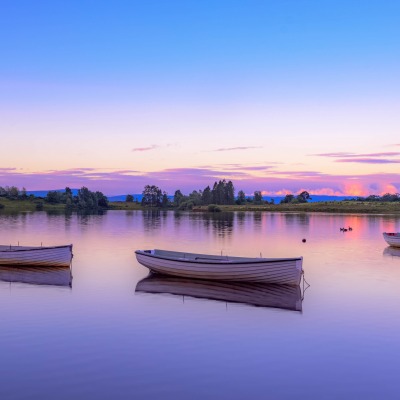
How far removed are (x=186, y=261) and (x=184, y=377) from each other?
20521 millimetres

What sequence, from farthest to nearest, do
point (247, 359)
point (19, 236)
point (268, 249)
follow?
point (19, 236), point (268, 249), point (247, 359)

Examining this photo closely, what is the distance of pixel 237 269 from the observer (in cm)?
3822

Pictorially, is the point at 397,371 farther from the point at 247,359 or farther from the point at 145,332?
the point at 145,332

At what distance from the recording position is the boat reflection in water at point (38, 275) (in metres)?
39.8

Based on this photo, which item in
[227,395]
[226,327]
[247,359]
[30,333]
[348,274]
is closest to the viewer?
[227,395]

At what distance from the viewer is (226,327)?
26.3 m

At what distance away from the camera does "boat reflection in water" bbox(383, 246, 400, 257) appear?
205ft

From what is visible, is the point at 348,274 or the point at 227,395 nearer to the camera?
the point at 227,395

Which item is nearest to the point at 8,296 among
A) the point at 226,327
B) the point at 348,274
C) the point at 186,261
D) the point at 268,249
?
the point at 186,261

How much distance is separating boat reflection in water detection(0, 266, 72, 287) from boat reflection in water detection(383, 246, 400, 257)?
39.7 metres

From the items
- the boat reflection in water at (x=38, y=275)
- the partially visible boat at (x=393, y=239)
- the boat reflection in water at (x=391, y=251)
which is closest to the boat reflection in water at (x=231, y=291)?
the boat reflection in water at (x=38, y=275)

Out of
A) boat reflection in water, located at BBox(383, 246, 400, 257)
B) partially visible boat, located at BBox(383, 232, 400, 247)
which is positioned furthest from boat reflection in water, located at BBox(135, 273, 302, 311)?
partially visible boat, located at BBox(383, 232, 400, 247)

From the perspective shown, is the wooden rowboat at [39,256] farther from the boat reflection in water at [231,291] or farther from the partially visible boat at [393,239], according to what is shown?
the partially visible boat at [393,239]

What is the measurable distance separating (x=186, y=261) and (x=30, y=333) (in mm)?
16794
